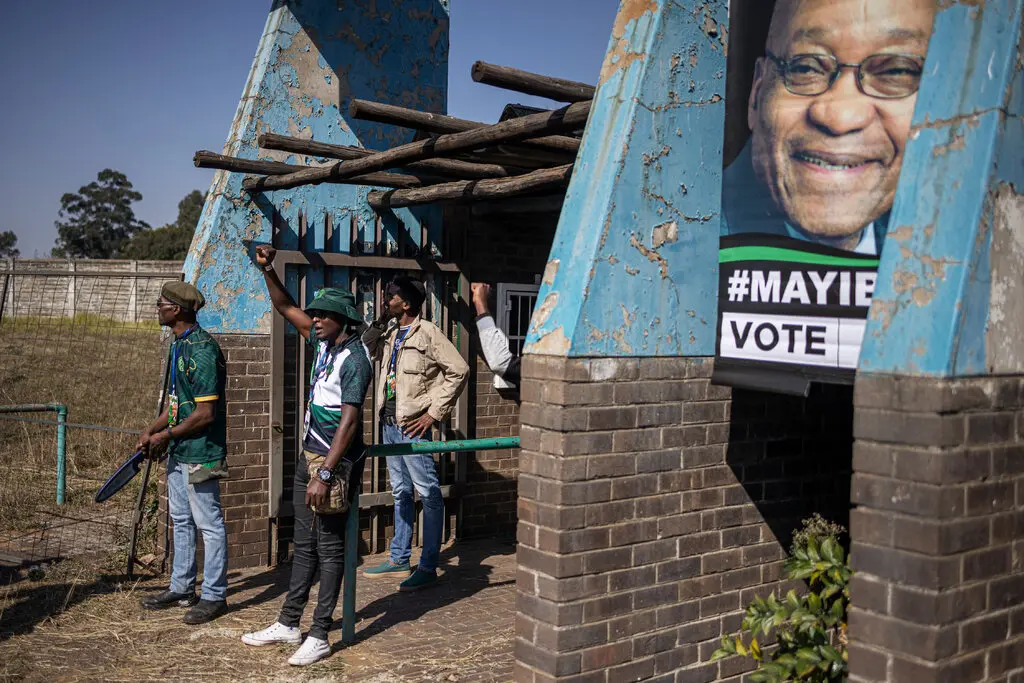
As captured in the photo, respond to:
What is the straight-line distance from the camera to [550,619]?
13.9ft

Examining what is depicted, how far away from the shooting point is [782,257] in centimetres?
443

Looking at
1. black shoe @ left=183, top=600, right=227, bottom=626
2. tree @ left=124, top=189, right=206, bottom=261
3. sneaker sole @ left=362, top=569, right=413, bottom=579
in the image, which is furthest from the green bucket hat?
tree @ left=124, top=189, right=206, bottom=261

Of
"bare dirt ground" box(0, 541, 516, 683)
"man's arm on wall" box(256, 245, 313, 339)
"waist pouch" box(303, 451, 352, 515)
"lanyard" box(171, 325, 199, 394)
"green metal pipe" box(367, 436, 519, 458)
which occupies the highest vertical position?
"man's arm on wall" box(256, 245, 313, 339)

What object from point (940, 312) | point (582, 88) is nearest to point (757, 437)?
point (940, 312)

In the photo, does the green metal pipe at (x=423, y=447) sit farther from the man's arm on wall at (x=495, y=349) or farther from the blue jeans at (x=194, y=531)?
the blue jeans at (x=194, y=531)

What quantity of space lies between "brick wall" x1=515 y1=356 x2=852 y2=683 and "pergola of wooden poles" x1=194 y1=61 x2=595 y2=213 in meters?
1.51

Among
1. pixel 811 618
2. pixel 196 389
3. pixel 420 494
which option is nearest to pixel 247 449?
pixel 196 389

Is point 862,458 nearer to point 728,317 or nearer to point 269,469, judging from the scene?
point 728,317

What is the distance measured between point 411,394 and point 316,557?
58.5 inches

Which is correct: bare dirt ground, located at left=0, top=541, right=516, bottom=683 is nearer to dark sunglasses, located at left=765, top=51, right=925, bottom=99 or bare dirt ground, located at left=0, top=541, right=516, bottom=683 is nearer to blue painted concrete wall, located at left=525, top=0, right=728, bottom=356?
blue painted concrete wall, located at left=525, top=0, right=728, bottom=356

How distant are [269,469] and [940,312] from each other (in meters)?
5.51

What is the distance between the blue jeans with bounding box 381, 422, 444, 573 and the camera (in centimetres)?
710

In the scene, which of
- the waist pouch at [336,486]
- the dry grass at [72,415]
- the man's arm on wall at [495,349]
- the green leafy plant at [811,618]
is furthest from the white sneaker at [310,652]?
the dry grass at [72,415]

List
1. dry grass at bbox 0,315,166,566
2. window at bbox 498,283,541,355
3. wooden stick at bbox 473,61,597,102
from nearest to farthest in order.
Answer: wooden stick at bbox 473,61,597,102
window at bbox 498,283,541,355
dry grass at bbox 0,315,166,566
